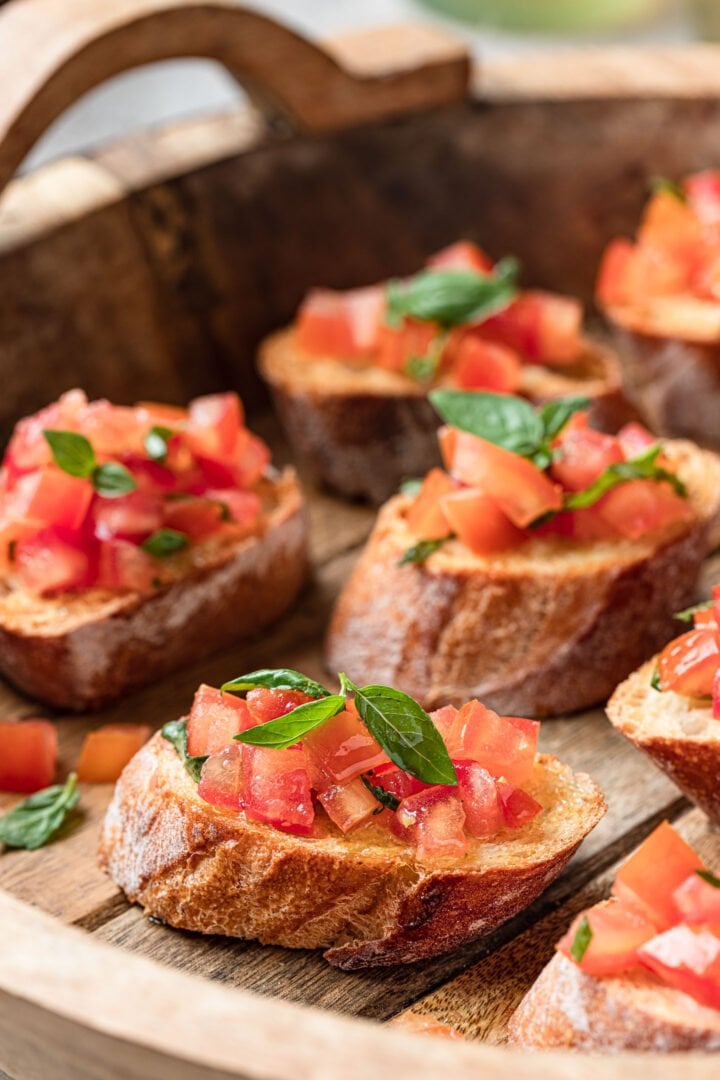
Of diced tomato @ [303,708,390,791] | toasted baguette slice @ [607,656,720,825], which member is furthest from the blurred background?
diced tomato @ [303,708,390,791]

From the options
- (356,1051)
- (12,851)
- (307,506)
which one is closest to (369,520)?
(307,506)

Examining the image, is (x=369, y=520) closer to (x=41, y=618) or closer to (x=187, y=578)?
(x=187, y=578)

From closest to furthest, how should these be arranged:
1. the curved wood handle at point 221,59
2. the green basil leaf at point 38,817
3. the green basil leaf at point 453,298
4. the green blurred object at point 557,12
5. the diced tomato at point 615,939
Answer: the diced tomato at point 615,939
the green basil leaf at point 38,817
the curved wood handle at point 221,59
the green basil leaf at point 453,298
the green blurred object at point 557,12

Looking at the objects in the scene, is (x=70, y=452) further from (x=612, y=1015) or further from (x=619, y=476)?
(x=612, y=1015)

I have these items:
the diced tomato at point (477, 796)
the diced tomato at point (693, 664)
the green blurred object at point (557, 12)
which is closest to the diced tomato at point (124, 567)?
the diced tomato at point (477, 796)

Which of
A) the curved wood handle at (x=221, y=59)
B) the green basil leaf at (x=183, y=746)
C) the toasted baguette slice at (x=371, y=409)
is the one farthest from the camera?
the toasted baguette slice at (x=371, y=409)

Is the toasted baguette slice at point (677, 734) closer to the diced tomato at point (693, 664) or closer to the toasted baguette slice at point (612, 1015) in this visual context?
the diced tomato at point (693, 664)

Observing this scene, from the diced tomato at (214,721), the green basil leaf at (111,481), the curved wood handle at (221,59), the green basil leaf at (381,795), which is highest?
the curved wood handle at (221,59)

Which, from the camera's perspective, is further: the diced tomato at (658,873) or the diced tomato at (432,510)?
the diced tomato at (432,510)

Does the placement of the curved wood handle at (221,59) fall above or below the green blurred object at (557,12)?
above
